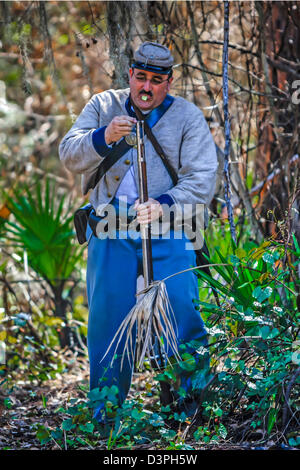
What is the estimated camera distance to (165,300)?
3.04m

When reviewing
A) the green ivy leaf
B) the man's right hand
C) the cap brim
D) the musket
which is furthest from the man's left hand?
the green ivy leaf

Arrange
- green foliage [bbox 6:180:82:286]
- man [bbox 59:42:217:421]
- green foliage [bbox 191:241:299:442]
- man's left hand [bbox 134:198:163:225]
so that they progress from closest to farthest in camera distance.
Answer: green foliage [bbox 191:241:299:442] < man's left hand [bbox 134:198:163:225] < man [bbox 59:42:217:421] < green foliage [bbox 6:180:82:286]

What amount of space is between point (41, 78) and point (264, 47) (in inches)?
230

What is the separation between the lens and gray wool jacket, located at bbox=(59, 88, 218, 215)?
356cm

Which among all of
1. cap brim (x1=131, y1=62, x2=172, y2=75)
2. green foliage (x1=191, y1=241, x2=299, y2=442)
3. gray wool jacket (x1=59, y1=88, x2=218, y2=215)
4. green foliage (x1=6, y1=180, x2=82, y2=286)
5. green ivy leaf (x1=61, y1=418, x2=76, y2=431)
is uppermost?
cap brim (x1=131, y1=62, x2=172, y2=75)

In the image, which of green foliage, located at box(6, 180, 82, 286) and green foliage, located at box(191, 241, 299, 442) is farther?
green foliage, located at box(6, 180, 82, 286)

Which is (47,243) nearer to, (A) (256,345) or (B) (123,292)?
(B) (123,292)

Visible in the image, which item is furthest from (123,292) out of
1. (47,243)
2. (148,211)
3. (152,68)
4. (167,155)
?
(47,243)

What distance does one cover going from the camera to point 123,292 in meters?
3.58

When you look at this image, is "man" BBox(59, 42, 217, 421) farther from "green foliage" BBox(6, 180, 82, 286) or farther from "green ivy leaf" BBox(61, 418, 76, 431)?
"green foliage" BBox(6, 180, 82, 286)

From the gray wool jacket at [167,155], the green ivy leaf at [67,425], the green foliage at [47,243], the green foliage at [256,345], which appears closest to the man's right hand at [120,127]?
the gray wool jacket at [167,155]

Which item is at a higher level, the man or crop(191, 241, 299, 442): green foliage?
the man

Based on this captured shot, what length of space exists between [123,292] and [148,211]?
478mm

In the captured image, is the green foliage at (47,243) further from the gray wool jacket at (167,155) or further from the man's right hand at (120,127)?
the man's right hand at (120,127)
